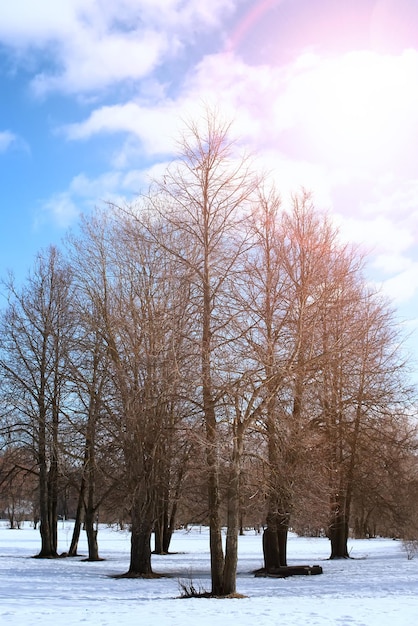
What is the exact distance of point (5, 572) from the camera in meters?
20.2

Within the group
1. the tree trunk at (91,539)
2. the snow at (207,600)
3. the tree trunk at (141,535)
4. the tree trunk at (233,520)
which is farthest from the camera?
the tree trunk at (91,539)

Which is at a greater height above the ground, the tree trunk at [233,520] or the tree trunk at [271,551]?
the tree trunk at [233,520]

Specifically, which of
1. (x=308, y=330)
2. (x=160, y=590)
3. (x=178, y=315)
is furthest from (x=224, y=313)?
(x=160, y=590)

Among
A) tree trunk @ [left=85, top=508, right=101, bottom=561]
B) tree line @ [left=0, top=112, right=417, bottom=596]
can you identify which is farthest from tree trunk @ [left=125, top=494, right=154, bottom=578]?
tree trunk @ [left=85, top=508, right=101, bottom=561]

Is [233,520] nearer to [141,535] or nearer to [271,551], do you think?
[141,535]

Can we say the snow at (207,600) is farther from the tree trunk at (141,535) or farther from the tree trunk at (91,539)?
the tree trunk at (91,539)

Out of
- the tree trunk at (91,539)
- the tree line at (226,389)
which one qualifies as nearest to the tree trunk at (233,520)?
the tree line at (226,389)

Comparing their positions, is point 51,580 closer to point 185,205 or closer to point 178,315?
point 178,315

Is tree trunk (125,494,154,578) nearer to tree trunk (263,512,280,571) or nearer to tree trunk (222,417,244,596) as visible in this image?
tree trunk (263,512,280,571)

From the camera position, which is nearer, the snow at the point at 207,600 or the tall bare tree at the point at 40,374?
the snow at the point at 207,600

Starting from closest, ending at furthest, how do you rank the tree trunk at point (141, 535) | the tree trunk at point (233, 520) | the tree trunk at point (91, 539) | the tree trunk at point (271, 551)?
the tree trunk at point (233, 520) < the tree trunk at point (141, 535) < the tree trunk at point (271, 551) < the tree trunk at point (91, 539)

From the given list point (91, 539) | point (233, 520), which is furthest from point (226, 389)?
point (91, 539)

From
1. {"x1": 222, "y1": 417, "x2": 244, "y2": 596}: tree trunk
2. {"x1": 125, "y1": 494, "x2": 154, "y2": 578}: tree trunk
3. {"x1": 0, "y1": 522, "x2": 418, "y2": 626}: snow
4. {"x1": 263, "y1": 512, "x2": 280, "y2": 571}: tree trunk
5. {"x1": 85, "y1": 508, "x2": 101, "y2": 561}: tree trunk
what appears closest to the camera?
{"x1": 0, "y1": 522, "x2": 418, "y2": 626}: snow

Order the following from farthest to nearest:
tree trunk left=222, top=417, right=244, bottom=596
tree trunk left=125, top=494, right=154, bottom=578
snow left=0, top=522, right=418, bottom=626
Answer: tree trunk left=125, top=494, right=154, bottom=578 < tree trunk left=222, top=417, right=244, bottom=596 < snow left=0, top=522, right=418, bottom=626
